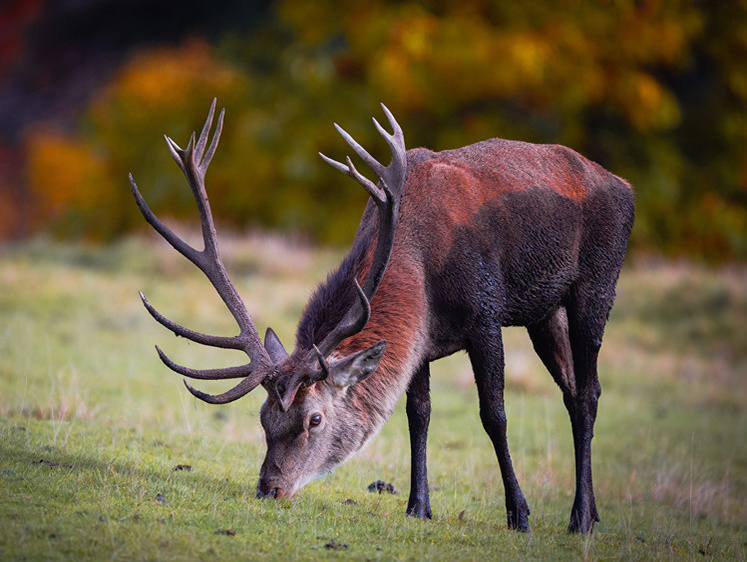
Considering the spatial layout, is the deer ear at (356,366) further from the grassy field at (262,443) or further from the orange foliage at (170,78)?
the orange foliage at (170,78)

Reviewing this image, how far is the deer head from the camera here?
597 centimetres

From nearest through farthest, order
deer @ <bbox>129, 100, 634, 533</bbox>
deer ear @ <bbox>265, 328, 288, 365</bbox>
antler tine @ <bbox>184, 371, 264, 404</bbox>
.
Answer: antler tine @ <bbox>184, 371, 264, 404</bbox>
deer @ <bbox>129, 100, 634, 533</bbox>
deer ear @ <bbox>265, 328, 288, 365</bbox>

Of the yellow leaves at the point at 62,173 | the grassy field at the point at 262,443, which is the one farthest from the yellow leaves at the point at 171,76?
the grassy field at the point at 262,443

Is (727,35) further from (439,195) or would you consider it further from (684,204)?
(439,195)

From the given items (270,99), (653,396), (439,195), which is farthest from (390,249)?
(270,99)

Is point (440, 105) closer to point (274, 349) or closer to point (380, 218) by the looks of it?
point (380, 218)

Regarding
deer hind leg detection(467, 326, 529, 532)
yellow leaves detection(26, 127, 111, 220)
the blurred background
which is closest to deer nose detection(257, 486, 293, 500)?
deer hind leg detection(467, 326, 529, 532)

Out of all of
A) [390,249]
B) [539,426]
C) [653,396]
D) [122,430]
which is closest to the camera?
[390,249]

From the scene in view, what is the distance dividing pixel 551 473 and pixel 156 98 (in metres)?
20.8

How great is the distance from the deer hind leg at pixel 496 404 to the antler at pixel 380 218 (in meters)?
0.85

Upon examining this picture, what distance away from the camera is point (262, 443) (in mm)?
8438

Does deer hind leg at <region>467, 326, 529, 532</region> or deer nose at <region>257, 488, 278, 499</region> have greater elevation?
deer hind leg at <region>467, 326, 529, 532</region>

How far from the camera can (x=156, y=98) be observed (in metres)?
27.0

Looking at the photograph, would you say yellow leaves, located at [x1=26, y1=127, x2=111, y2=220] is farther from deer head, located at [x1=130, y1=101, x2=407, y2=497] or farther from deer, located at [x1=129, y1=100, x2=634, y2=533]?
deer head, located at [x1=130, y1=101, x2=407, y2=497]
